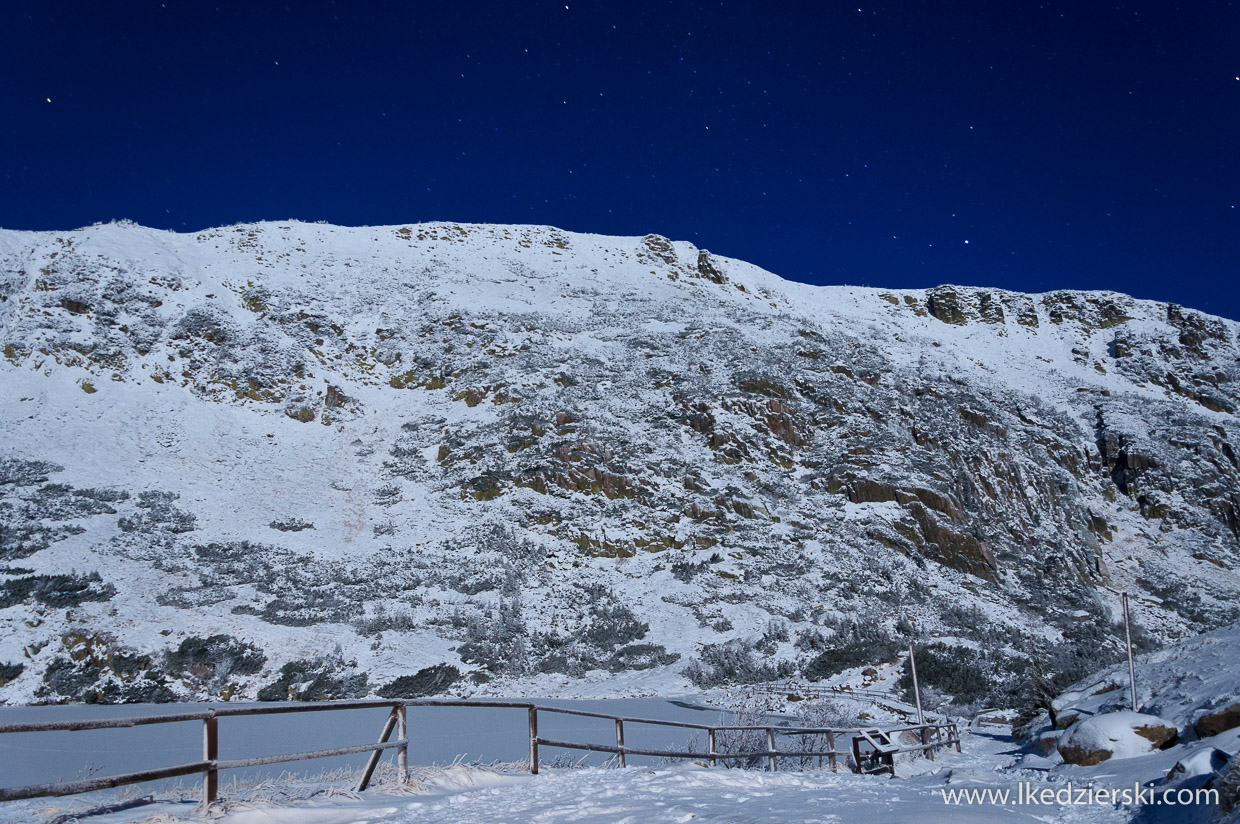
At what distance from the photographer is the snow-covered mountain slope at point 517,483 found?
89.8ft

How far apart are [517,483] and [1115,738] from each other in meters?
31.8

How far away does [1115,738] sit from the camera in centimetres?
935

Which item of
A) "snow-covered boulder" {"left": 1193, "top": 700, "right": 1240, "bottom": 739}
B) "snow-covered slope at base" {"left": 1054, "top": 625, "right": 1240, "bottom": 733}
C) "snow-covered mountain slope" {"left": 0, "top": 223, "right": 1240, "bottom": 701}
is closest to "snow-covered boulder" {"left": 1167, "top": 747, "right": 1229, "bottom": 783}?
"snow-covered boulder" {"left": 1193, "top": 700, "right": 1240, "bottom": 739}

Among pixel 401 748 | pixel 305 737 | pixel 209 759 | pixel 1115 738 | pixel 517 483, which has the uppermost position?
pixel 517 483

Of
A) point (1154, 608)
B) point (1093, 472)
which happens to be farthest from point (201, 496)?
point (1093, 472)

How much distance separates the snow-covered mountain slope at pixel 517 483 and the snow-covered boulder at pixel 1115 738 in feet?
57.6

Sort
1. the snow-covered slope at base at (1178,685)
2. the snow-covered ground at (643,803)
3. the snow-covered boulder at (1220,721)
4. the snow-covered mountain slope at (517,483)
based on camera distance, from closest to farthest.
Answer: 1. the snow-covered ground at (643,803)
2. the snow-covered boulder at (1220,721)
3. the snow-covered slope at base at (1178,685)
4. the snow-covered mountain slope at (517,483)

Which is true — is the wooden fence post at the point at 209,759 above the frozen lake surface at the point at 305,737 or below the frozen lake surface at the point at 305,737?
above

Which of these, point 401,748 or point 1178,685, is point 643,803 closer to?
point 401,748

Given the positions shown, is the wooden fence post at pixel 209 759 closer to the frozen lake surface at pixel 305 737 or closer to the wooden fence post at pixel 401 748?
the wooden fence post at pixel 401 748

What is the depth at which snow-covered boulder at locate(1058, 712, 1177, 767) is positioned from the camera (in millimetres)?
9023

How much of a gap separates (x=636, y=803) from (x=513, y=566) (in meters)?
27.1

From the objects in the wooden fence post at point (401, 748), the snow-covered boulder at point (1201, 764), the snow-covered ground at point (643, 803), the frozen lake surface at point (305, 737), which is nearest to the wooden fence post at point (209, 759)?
the snow-covered ground at point (643, 803)

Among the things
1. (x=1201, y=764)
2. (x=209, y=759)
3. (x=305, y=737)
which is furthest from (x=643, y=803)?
(x=305, y=737)
